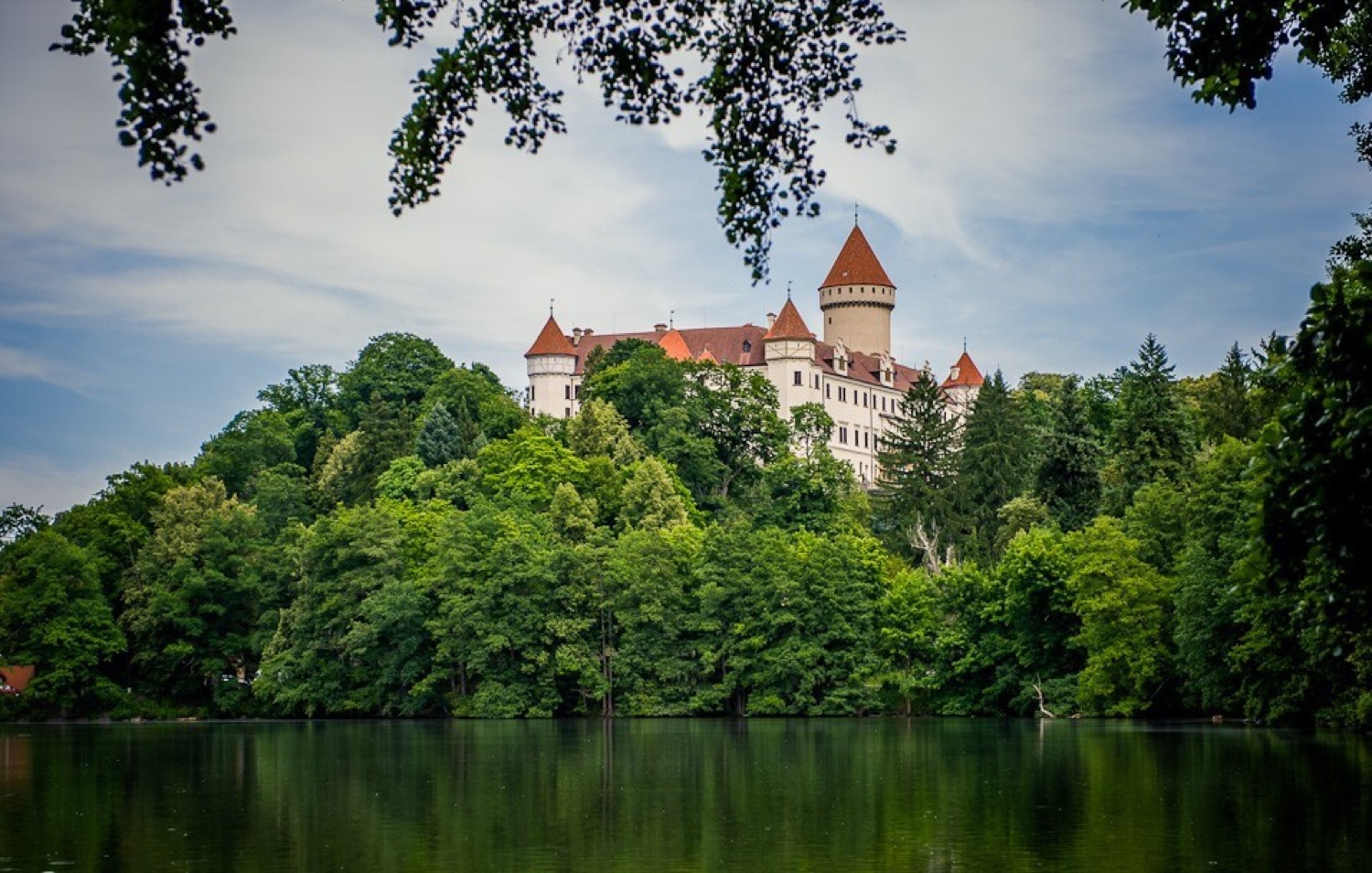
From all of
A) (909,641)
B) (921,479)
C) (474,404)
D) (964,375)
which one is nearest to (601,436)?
(474,404)

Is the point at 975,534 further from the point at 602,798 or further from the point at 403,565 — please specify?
the point at 602,798

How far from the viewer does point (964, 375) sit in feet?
443

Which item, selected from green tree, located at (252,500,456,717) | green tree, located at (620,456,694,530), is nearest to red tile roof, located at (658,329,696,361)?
green tree, located at (620,456,694,530)

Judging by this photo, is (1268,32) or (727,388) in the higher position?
(727,388)

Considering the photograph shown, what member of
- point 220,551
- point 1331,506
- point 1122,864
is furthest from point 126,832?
point 220,551

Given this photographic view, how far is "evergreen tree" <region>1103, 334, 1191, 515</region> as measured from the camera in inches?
2479

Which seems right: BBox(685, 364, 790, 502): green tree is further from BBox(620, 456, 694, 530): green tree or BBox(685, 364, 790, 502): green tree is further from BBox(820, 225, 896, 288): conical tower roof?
BBox(820, 225, 896, 288): conical tower roof

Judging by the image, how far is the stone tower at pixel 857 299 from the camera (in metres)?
128

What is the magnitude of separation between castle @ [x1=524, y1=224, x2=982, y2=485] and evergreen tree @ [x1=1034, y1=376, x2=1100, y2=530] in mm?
42666

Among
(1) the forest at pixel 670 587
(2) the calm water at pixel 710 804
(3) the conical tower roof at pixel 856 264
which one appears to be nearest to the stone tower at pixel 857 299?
(3) the conical tower roof at pixel 856 264

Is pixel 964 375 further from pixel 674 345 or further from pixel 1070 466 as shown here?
pixel 1070 466

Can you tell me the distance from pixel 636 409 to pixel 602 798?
62.9m

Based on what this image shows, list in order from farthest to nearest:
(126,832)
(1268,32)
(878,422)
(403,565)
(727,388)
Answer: (878,422)
(727,388)
(403,565)
(126,832)
(1268,32)

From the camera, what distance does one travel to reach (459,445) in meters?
87.6
